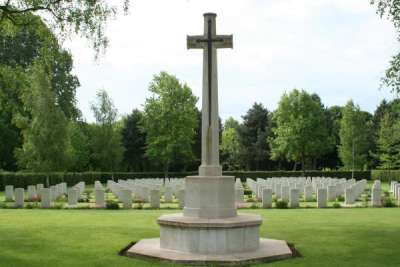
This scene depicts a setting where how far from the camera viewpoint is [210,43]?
1034 centimetres

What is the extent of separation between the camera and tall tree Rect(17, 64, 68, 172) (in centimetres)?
3284

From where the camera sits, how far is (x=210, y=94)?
1015 centimetres

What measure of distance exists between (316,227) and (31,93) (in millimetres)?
23395

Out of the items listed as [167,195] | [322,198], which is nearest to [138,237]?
[322,198]

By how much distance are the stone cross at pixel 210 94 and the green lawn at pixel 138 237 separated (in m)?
2.30

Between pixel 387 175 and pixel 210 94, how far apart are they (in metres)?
43.0

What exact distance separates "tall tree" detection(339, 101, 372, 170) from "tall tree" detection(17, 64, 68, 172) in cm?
3390

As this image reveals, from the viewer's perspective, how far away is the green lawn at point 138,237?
8.88 meters

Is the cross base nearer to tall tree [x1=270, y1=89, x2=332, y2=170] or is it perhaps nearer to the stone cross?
the stone cross

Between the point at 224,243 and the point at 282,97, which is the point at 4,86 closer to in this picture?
the point at 224,243

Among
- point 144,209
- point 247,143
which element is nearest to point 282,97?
point 247,143

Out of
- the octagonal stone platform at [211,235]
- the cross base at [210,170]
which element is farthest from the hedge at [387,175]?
the octagonal stone platform at [211,235]

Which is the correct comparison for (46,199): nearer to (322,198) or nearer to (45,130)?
(322,198)

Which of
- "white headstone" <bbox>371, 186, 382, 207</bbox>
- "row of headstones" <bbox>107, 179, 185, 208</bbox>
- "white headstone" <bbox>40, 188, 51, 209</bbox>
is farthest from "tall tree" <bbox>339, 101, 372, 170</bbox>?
"white headstone" <bbox>40, 188, 51, 209</bbox>
